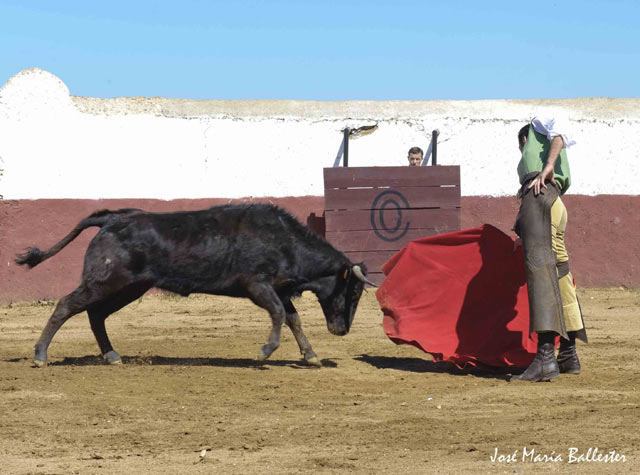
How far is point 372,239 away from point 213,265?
19.4 ft

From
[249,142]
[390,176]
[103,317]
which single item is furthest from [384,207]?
[103,317]

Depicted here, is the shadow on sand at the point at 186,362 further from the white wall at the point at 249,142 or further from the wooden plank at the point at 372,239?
the wooden plank at the point at 372,239

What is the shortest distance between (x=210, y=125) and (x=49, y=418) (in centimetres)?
779

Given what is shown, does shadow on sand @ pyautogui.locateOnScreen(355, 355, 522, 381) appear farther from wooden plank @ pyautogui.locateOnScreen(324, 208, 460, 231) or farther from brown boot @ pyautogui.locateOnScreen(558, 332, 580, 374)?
wooden plank @ pyautogui.locateOnScreen(324, 208, 460, 231)

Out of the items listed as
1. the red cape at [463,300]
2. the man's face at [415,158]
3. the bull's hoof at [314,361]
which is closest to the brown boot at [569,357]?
the red cape at [463,300]

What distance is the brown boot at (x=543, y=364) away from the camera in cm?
566

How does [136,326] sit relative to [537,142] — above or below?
below

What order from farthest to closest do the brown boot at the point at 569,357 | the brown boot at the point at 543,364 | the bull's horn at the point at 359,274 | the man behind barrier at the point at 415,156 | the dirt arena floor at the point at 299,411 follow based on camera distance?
the man behind barrier at the point at 415,156 → the bull's horn at the point at 359,274 → the brown boot at the point at 569,357 → the brown boot at the point at 543,364 → the dirt arena floor at the point at 299,411

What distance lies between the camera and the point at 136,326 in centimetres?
907

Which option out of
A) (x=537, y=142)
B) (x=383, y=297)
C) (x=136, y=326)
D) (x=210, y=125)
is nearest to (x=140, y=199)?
(x=210, y=125)

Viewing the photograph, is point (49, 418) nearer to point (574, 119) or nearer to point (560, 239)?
point (560, 239)

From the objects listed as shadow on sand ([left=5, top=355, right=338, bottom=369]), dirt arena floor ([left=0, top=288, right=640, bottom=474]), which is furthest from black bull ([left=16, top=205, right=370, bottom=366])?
dirt arena floor ([left=0, top=288, right=640, bottom=474])

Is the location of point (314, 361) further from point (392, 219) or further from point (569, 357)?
point (392, 219)

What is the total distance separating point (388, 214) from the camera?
12.3 meters
